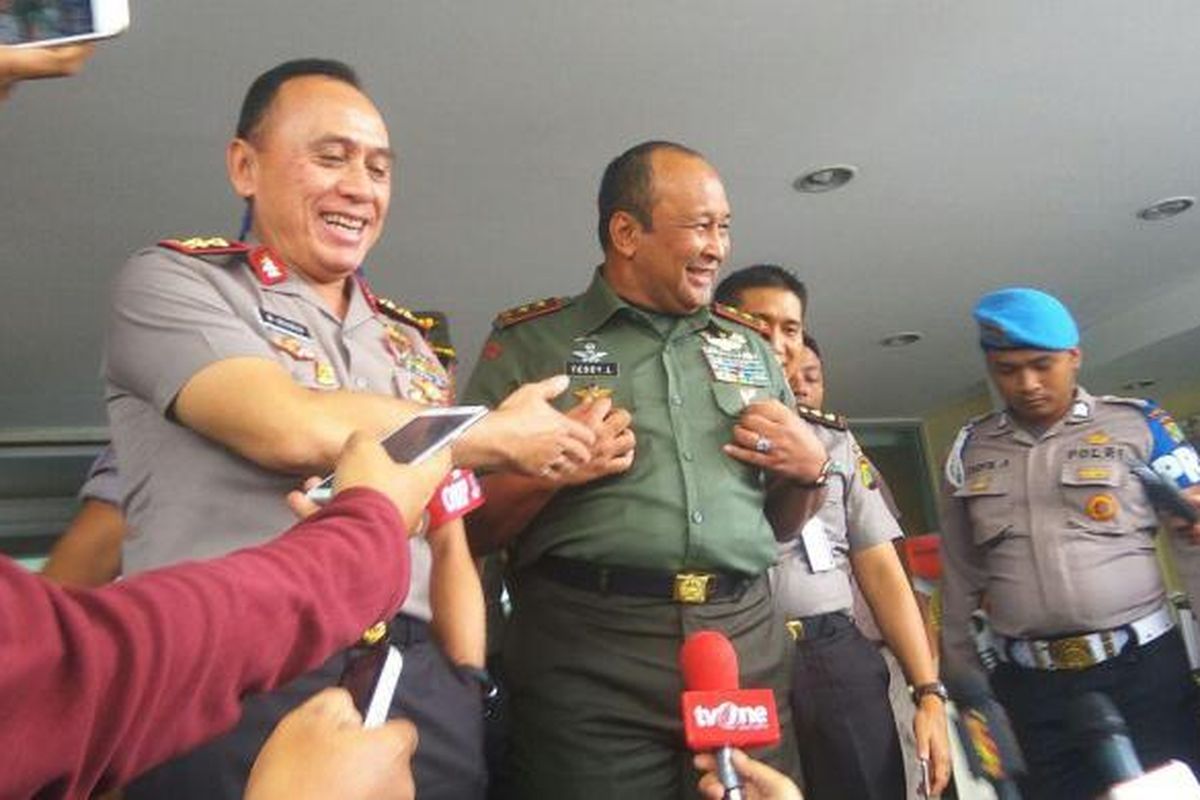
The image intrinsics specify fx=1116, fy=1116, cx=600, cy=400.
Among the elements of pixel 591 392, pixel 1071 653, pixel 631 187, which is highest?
pixel 631 187

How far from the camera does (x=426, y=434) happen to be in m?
0.93

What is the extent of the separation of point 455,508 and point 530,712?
Answer: 520mm

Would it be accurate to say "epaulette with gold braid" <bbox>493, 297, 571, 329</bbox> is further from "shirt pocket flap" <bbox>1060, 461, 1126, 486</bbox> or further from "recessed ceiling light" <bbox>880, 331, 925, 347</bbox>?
"recessed ceiling light" <bbox>880, 331, 925, 347</bbox>

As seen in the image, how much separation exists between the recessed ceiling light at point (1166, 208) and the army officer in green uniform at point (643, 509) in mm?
3282

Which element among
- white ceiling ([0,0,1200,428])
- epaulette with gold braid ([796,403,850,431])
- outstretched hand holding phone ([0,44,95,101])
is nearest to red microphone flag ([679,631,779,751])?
outstretched hand holding phone ([0,44,95,101])

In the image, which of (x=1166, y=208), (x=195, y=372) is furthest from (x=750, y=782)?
(x=1166, y=208)

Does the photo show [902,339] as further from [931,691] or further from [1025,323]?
[931,691]

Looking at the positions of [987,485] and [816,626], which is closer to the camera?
[816,626]

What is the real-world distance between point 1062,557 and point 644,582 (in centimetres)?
139

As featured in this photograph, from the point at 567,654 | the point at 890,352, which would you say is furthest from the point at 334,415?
the point at 890,352

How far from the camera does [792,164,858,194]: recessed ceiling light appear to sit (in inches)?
152

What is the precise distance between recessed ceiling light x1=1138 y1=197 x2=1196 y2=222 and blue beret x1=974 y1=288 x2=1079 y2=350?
219cm

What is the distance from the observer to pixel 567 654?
156cm

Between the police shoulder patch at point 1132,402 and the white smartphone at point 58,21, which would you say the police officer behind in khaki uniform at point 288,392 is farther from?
the police shoulder patch at point 1132,402
